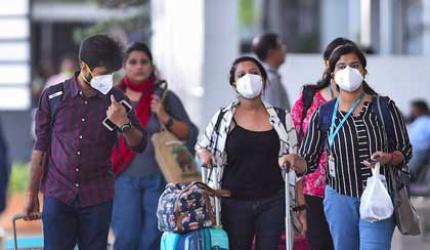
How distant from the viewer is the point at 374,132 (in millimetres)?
6793

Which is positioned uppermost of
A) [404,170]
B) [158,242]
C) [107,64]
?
[107,64]

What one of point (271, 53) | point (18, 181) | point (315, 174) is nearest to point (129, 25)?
point (18, 181)

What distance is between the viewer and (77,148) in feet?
22.0

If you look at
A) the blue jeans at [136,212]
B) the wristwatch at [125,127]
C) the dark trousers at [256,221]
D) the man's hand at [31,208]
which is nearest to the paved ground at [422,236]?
the blue jeans at [136,212]

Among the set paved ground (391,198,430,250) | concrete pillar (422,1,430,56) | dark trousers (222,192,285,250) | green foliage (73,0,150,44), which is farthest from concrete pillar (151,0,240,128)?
dark trousers (222,192,285,250)

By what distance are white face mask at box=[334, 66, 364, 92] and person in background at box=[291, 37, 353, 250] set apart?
1.67 feet

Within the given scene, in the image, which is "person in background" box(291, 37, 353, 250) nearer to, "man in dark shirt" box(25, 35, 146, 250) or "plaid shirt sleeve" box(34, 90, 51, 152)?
"man in dark shirt" box(25, 35, 146, 250)

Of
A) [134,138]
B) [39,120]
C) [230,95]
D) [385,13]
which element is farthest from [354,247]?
[385,13]

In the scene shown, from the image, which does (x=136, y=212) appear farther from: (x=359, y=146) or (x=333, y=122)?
(x=359, y=146)

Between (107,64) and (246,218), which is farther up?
(107,64)

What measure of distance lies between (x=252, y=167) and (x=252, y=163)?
0.03m

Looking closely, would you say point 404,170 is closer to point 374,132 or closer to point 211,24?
point 374,132

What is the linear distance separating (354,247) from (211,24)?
4636 mm

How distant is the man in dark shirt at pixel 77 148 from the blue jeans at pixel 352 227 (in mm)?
1193
